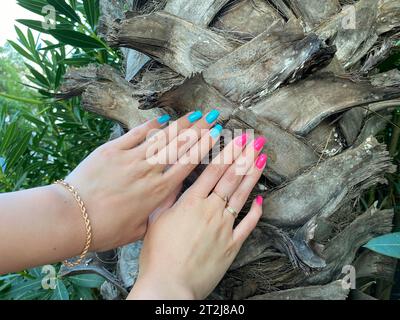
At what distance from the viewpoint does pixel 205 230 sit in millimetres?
756

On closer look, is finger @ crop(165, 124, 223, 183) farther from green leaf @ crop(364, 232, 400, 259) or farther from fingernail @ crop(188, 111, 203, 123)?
green leaf @ crop(364, 232, 400, 259)

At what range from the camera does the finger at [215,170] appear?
764 millimetres

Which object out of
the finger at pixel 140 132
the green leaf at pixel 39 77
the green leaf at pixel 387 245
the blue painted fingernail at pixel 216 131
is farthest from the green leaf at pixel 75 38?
the green leaf at pixel 387 245

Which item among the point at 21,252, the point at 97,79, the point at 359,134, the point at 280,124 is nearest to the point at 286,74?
the point at 280,124

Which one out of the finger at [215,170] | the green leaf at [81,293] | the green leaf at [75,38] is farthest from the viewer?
the green leaf at [81,293]

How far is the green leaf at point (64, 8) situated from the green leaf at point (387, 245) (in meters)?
0.99

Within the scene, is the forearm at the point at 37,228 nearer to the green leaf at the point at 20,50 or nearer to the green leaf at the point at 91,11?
the green leaf at the point at 91,11

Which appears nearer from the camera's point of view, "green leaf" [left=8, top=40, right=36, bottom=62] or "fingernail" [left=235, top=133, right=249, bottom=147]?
"fingernail" [left=235, top=133, right=249, bottom=147]

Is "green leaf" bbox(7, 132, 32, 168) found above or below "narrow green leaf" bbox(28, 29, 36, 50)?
below

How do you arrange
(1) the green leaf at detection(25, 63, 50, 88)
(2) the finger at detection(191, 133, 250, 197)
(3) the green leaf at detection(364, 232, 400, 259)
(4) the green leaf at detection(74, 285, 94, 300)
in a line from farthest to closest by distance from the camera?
(1) the green leaf at detection(25, 63, 50, 88) → (4) the green leaf at detection(74, 285, 94, 300) → (2) the finger at detection(191, 133, 250, 197) → (3) the green leaf at detection(364, 232, 400, 259)

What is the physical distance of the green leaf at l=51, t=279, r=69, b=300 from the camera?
1161 millimetres

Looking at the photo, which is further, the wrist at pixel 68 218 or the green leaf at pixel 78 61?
the green leaf at pixel 78 61

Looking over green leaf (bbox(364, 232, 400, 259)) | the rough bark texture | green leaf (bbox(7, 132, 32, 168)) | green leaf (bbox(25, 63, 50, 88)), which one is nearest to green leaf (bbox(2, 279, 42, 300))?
green leaf (bbox(7, 132, 32, 168))

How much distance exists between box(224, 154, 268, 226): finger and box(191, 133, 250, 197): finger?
1.5 inches
